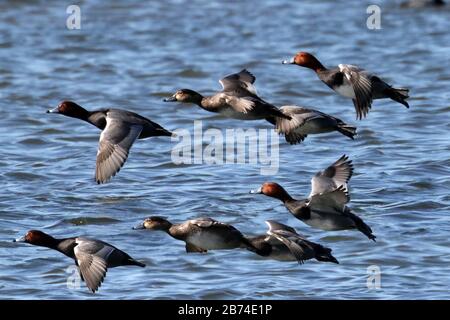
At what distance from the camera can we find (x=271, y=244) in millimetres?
11180

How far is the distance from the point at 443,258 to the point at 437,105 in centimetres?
829

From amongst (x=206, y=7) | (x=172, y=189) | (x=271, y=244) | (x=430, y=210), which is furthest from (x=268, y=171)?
(x=206, y=7)

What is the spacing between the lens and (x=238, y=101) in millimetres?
12258

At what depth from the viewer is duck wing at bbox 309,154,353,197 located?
456 inches

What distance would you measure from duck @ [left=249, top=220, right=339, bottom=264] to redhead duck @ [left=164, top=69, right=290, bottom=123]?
1.33 meters

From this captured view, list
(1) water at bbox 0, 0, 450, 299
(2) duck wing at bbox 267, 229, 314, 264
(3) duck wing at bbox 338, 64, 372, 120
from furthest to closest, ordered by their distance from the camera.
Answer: (3) duck wing at bbox 338, 64, 372, 120 → (1) water at bbox 0, 0, 450, 299 → (2) duck wing at bbox 267, 229, 314, 264

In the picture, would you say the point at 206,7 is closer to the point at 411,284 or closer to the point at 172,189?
the point at 172,189

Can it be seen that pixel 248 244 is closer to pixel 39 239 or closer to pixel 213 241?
pixel 213 241

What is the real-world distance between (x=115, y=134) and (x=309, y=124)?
6.23ft

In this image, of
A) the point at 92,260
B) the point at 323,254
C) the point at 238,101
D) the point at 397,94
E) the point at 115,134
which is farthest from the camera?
the point at 397,94

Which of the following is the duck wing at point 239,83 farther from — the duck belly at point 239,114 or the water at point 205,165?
the water at point 205,165

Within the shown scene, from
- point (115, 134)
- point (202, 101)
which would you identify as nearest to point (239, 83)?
point (202, 101)
